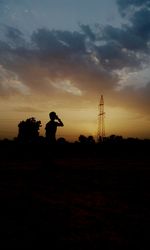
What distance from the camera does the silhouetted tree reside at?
106ft

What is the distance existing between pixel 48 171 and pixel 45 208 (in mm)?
5728

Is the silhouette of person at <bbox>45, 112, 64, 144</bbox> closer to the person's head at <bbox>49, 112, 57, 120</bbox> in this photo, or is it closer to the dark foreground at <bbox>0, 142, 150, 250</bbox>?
the person's head at <bbox>49, 112, 57, 120</bbox>

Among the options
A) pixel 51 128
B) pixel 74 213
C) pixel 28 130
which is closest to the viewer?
pixel 74 213

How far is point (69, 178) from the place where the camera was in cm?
1028

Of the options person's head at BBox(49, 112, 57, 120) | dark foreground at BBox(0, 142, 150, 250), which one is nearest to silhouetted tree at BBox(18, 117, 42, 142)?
person's head at BBox(49, 112, 57, 120)

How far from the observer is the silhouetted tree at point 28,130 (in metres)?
32.3

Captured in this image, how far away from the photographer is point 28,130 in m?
35.6

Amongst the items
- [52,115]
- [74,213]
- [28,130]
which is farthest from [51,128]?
[28,130]

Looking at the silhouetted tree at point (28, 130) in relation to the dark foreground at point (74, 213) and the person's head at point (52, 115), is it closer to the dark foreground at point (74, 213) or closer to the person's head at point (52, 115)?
the person's head at point (52, 115)

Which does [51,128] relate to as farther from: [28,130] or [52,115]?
[28,130]

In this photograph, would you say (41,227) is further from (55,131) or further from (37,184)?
(55,131)

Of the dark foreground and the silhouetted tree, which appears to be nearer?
the dark foreground

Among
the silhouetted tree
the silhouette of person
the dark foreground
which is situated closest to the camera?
the dark foreground

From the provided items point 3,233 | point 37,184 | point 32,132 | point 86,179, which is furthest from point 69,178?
point 32,132
